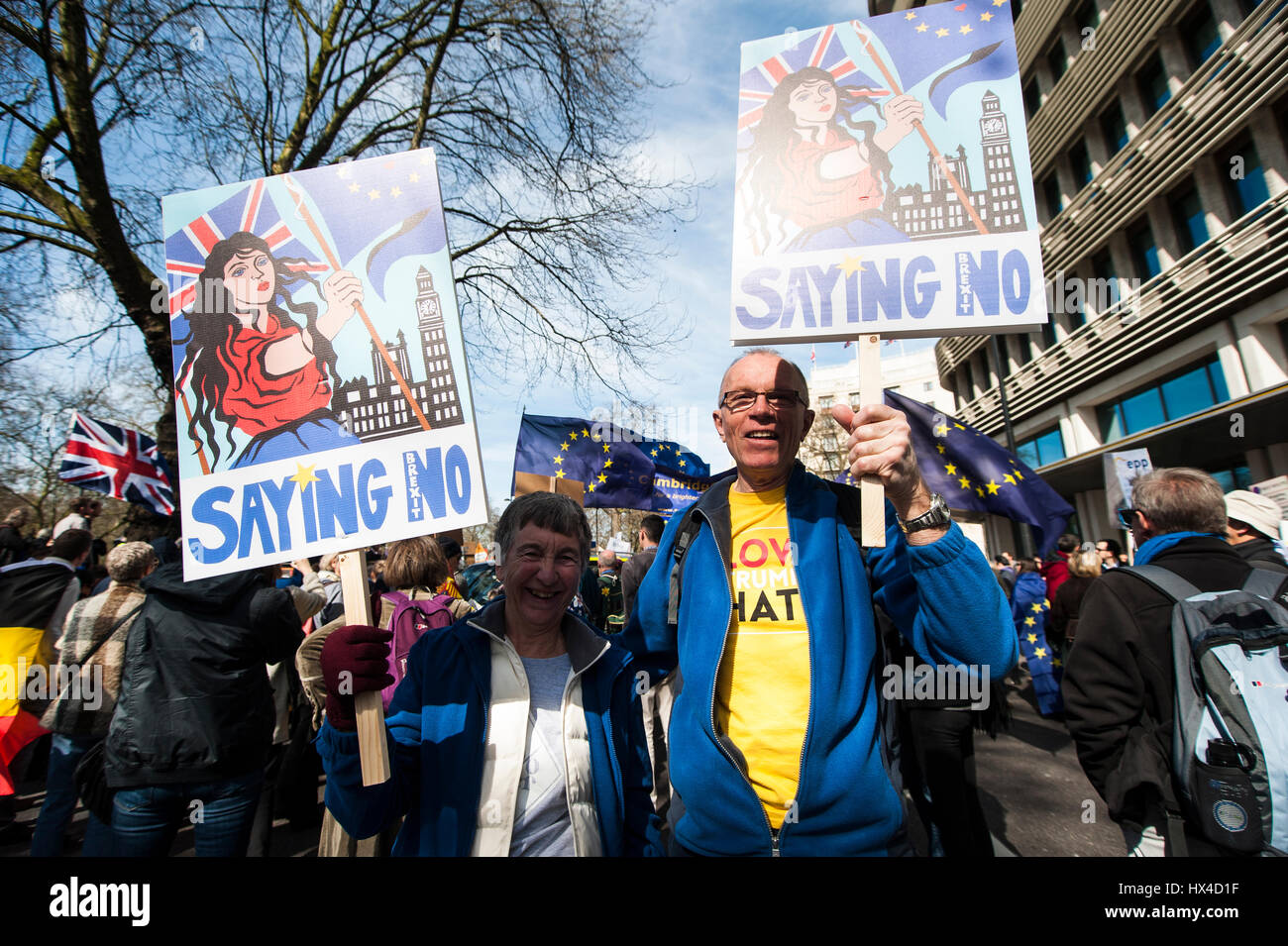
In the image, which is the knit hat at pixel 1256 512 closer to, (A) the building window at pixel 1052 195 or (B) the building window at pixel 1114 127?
(B) the building window at pixel 1114 127

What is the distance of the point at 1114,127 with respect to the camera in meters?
17.3

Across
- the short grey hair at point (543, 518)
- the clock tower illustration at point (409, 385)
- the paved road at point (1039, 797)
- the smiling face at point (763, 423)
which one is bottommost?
the paved road at point (1039, 797)

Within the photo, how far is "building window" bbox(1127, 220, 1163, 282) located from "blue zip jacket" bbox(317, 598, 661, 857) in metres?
19.1

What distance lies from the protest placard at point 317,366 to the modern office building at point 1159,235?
1103 centimetres

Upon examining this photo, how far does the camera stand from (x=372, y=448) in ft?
6.34

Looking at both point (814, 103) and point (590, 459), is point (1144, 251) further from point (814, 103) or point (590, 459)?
point (814, 103)

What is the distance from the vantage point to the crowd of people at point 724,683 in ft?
5.23

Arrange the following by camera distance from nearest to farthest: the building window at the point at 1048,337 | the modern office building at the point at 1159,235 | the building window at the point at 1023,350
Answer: the modern office building at the point at 1159,235, the building window at the point at 1048,337, the building window at the point at 1023,350

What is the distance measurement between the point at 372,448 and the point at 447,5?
1040cm

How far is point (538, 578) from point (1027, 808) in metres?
4.97

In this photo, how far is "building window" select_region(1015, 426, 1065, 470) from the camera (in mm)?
20438

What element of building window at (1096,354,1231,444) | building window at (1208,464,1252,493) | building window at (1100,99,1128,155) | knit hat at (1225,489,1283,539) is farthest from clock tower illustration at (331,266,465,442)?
building window at (1100,99,1128,155)

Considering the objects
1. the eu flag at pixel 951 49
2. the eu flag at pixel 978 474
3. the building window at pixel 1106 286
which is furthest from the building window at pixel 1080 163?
the eu flag at pixel 951 49
